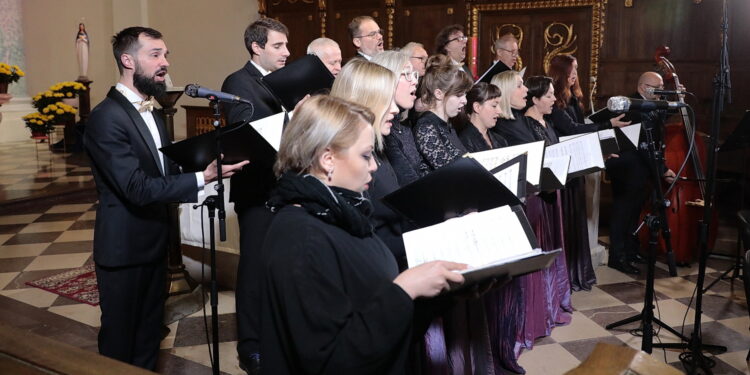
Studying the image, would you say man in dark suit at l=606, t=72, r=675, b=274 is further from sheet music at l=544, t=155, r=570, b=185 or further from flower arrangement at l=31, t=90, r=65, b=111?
flower arrangement at l=31, t=90, r=65, b=111

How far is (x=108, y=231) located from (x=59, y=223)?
4277 mm

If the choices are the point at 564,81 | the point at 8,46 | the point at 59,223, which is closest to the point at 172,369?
the point at 564,81

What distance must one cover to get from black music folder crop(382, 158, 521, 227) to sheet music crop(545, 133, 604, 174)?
158cm

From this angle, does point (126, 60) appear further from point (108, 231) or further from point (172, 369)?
point (172, 369)

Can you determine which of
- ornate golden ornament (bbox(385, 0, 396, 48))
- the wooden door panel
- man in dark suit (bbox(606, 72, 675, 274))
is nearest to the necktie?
man in dark suit (bbox(606, 72, 675, 274))

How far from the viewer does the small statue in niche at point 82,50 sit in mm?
11208

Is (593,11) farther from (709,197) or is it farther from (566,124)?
(709,197)

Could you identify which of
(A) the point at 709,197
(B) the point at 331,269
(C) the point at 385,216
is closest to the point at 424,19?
(A) the point at 709,197

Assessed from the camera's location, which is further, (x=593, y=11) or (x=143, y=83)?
(x=593, y=11)

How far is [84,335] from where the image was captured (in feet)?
11.9

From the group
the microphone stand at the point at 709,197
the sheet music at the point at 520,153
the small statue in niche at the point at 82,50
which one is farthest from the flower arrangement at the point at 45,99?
the microphone stand at the point at 709,197

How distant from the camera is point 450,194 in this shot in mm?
2131

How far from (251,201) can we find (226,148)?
2.00 ft

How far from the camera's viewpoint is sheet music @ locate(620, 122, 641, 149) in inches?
179
